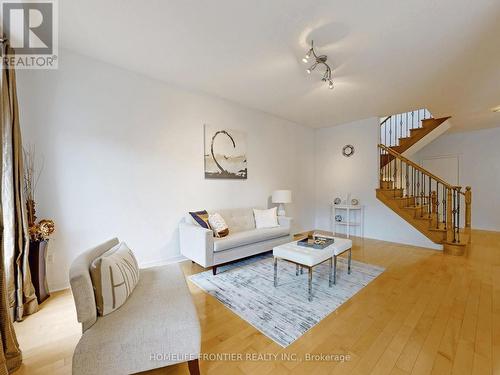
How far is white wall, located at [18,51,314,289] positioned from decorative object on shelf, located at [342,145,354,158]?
2756mm

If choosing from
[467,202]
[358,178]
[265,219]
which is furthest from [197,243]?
[467,202]

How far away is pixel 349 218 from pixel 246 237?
3.17 metres

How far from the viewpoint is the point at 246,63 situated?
2645mm

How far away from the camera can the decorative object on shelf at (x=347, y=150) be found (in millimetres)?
5071

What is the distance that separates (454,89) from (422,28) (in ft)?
6.40

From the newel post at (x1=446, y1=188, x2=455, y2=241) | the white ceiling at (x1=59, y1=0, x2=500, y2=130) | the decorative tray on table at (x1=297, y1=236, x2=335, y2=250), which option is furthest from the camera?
the newel post at (x1=446, y1=188, x2=455, y2=241)

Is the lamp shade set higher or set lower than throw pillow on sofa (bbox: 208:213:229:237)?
higher

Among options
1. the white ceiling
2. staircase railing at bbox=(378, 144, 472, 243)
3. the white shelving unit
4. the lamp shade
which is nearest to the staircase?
staircase railing at bbox=(378, 144, 472, 243)

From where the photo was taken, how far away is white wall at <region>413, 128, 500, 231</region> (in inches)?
213

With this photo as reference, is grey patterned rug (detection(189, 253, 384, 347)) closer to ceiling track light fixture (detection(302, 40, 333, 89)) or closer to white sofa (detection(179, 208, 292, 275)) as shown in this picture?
white sofa (detection(179, 208, 292, 275))

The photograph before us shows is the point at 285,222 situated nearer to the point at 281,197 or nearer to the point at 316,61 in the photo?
the point at 281,197

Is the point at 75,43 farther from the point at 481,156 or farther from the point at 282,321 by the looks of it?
the point at 481,156

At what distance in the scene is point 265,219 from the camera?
3.75m

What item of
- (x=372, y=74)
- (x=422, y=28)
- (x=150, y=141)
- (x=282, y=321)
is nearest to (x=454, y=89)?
(x=372, y=74)
